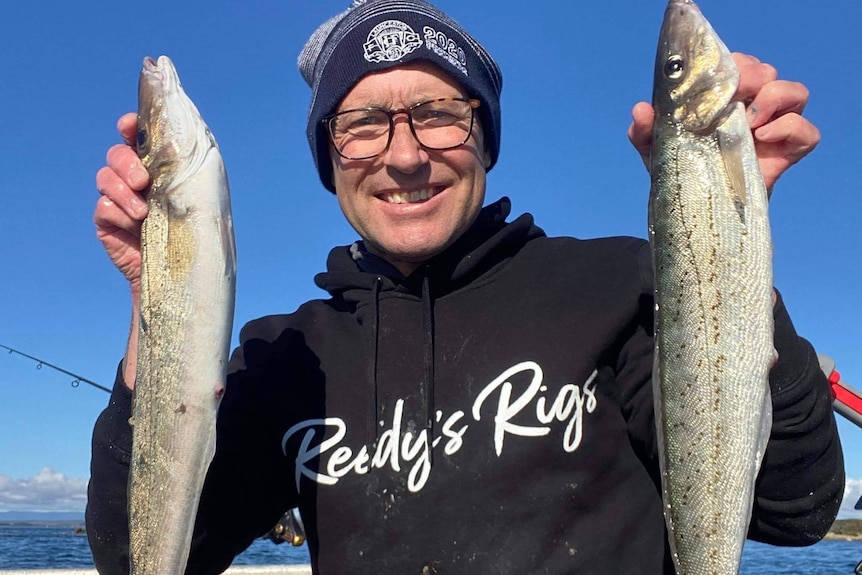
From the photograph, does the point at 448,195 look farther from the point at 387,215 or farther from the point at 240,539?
the point at 240,539

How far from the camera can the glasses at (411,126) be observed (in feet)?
11.1

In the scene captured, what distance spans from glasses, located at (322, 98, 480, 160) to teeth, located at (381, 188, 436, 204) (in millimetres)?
182

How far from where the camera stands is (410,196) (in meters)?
3.39

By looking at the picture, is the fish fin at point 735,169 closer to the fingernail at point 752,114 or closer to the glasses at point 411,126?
the fingernail at point 752,114

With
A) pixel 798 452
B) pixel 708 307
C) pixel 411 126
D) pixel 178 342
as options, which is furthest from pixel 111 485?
pixel 798 452

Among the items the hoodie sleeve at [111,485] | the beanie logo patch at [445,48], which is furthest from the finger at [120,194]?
the beanie logo patch at [445,48]

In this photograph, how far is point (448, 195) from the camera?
11.2 ft

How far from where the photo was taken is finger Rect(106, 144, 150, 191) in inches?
118

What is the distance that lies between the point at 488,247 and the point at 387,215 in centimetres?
45

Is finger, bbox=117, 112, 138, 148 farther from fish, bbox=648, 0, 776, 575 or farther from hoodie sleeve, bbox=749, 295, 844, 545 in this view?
hoodie sleeve, bbox=749, 295, 844, 545

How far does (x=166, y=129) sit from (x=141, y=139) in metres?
0.13

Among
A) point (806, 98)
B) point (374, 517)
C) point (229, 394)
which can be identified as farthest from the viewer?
point (229, 394)

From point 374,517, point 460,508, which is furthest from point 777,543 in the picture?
point 374,517

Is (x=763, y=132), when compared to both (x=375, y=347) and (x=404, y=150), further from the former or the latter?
(x=375, y=347)
